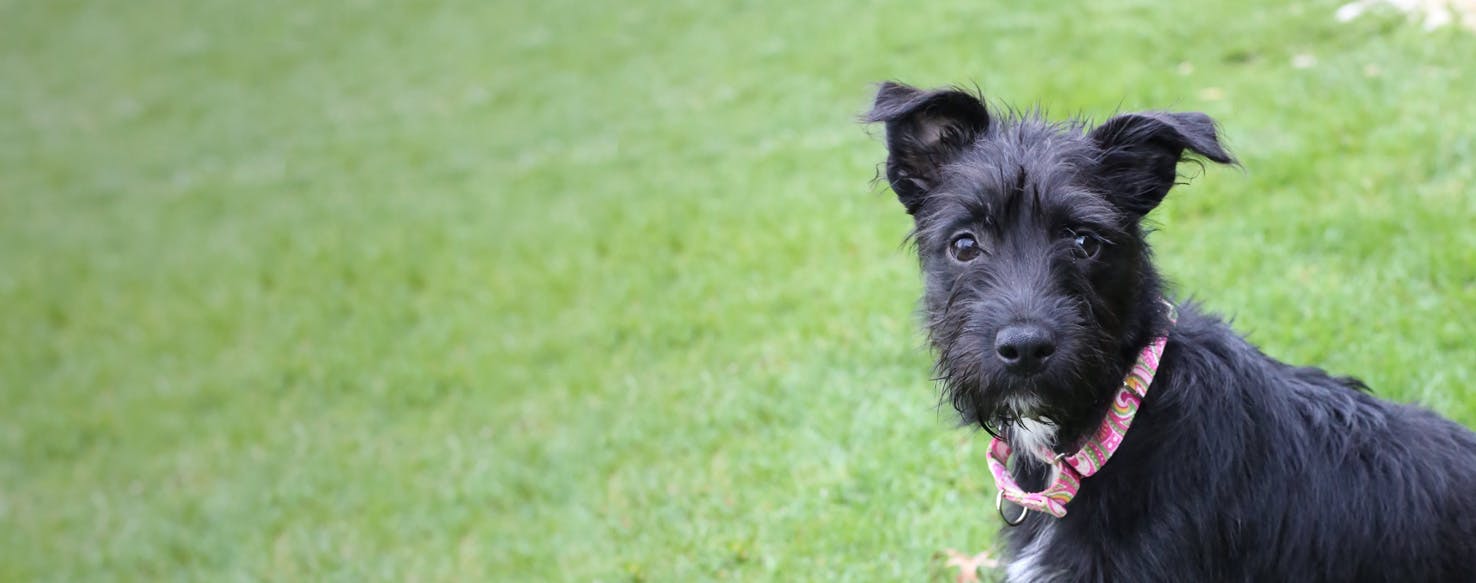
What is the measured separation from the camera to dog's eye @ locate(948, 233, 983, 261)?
409 centimetres

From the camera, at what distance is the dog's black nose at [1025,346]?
3705 millimetres

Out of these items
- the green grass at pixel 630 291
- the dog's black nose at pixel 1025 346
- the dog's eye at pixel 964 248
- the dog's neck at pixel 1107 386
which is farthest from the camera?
the green grass at pixel 630 291

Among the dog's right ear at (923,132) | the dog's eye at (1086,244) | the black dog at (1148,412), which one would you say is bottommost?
the black dog at (1148,412)

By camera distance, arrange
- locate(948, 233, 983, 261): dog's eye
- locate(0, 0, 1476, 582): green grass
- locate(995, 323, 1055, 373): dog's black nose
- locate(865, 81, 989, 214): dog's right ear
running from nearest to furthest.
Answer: locate(995, 323, 1055, 373): dog's black nose, locate(948, 233, 983, 261): dog's eye, locate(865, 81, 989, 214): dog's right ear, locate(0, 0, 1476, 582): green grass

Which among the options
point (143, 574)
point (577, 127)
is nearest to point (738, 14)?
point (577, 127)

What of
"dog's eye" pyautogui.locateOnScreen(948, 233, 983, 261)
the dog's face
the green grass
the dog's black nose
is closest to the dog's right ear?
the dog's face

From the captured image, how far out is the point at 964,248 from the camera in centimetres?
412

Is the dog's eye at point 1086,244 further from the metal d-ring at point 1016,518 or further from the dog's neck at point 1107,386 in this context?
the metal d-ring at point 1016,518

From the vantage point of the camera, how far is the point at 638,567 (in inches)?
256

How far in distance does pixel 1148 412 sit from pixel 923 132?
1.29 metres

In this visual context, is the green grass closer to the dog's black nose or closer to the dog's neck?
the dog's neck

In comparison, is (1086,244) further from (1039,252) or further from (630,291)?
(630,291)

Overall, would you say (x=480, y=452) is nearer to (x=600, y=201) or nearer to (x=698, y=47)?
(x=600, y=201)

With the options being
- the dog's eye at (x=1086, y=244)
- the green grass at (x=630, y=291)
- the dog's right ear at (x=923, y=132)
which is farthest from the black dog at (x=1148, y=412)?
the green grass at (x=630, y=291)
